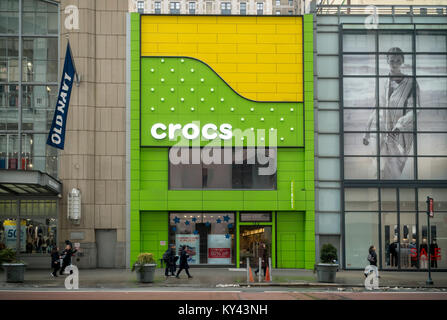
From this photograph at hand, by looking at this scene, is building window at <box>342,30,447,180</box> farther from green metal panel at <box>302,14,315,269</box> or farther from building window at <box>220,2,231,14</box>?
building window at <box>220,2,231,14</box>

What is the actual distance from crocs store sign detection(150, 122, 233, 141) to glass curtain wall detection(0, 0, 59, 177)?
635cm

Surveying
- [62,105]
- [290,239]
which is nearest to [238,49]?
[62,105]

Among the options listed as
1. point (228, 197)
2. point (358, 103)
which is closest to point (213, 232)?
point (228, 197)

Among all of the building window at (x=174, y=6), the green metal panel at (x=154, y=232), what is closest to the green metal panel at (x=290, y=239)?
the green metal panel at (x=154, y=232)

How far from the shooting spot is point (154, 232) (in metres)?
34.3

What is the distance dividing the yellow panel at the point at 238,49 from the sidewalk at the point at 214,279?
10761 millimetres

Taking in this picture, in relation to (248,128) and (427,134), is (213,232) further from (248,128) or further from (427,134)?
(427,134)

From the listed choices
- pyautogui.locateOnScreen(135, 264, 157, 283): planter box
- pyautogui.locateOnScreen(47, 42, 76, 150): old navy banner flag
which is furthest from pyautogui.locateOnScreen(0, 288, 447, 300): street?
pyautogui.locateOnScreen(47, 42, 76, 150): old navy banner flag

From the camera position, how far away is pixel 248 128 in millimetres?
Answer: 34531

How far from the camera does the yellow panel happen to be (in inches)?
1369

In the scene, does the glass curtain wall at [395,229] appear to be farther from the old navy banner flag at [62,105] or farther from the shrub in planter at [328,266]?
the old navy banner flag at [62,105]

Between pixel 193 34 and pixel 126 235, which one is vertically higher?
pixel 193 34

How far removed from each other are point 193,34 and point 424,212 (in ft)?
57.0

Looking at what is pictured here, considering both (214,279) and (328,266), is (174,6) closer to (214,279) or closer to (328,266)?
(214,279)
